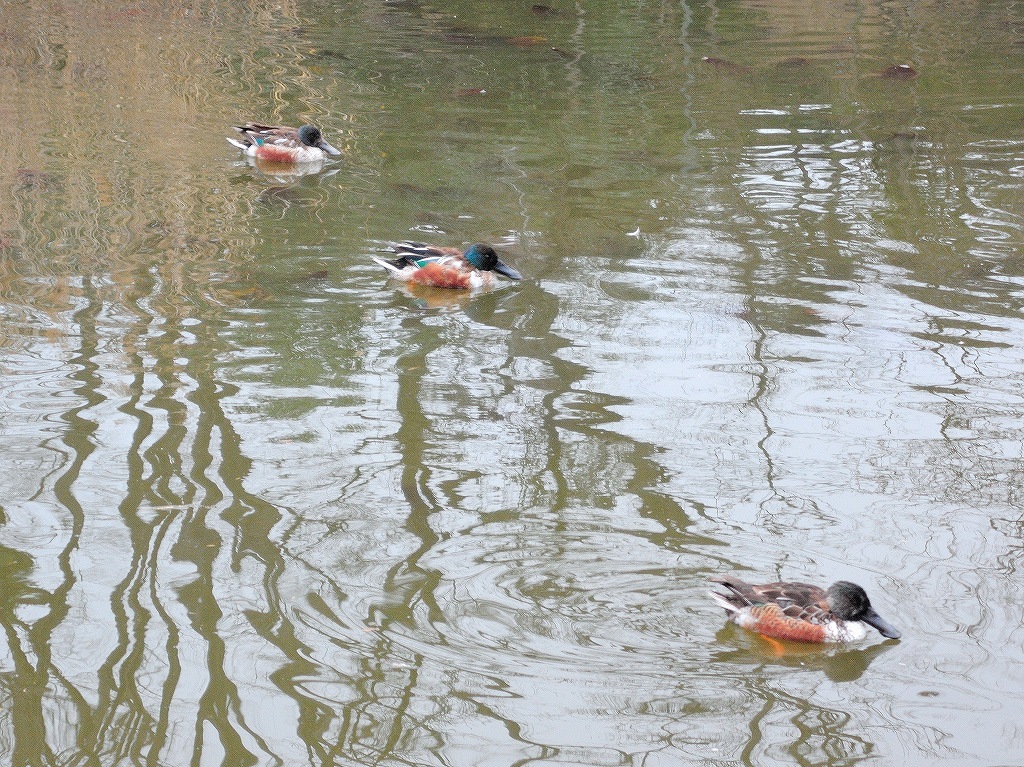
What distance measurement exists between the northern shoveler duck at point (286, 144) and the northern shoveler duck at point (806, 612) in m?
7.65

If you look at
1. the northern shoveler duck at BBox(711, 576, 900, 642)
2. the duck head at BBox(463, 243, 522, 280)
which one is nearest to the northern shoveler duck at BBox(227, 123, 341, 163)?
the duck head at BBox(463, 243, 522, 280)

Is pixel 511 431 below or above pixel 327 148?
below

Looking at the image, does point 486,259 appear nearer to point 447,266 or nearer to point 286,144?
point 447,266

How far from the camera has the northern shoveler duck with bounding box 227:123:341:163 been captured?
1149cm

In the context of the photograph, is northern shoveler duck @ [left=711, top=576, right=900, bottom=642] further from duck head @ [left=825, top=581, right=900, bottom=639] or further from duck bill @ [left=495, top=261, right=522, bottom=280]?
duck bill @ [left=495, top=261, right=522, bottom=280]

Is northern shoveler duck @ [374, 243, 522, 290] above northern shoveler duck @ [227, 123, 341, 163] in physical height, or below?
below

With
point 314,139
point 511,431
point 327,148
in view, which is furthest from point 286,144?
point 511,431

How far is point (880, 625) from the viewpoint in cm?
500

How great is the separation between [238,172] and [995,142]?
726cm

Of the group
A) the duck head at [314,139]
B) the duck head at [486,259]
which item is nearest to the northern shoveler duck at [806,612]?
the duck head at [486,259]

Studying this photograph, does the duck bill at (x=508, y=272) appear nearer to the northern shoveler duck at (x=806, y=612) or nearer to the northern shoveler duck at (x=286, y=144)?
the northern shoveler duck at (x=286, y=144)

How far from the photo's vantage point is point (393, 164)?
11.5 meters

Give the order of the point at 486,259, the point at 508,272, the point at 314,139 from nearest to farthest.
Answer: the point at 486,259 → the point at 508,272 → the point at 314,139

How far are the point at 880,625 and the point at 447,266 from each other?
4.64 meters
